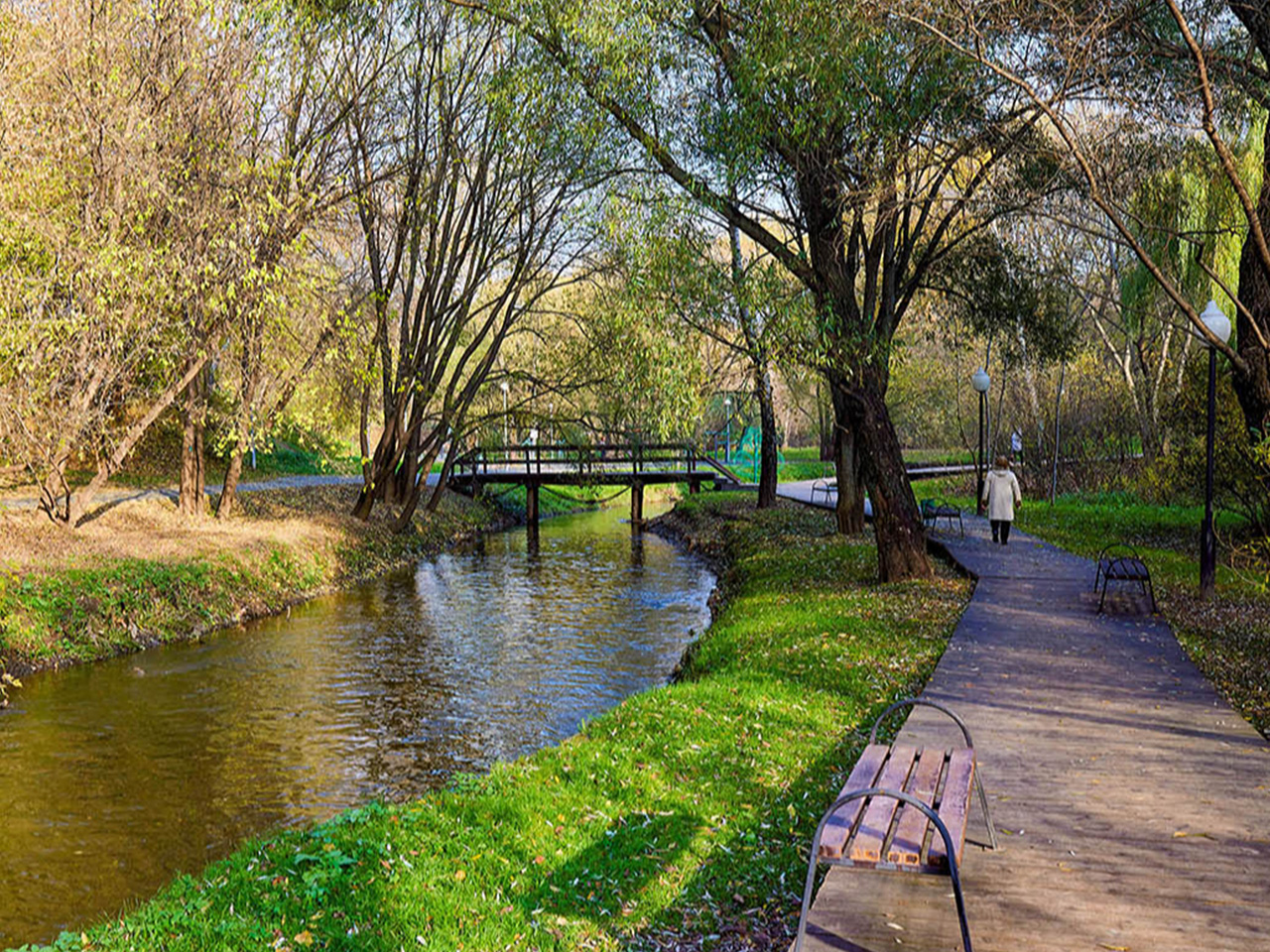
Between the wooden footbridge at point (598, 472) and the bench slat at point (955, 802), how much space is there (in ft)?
92.6

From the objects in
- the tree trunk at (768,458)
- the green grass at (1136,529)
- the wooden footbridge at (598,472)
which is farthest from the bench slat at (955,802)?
the wooden footbridge at (598,472)

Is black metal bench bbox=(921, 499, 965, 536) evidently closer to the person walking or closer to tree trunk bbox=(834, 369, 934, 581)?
the person walking

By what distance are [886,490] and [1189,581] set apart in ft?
15.3

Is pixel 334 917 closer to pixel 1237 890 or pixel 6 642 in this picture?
pixel 1237 890

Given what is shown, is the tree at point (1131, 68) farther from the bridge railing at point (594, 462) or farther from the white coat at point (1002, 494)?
the bridge railing at point (594, 462)

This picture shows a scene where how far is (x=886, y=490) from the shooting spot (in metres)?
16.0

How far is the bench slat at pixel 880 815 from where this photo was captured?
462 centimetres

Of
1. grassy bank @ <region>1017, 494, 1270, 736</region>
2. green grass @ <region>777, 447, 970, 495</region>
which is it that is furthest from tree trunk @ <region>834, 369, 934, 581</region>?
green grass @ <region>777, 447, 970, 495</region>

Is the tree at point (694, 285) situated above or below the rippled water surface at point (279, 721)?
above

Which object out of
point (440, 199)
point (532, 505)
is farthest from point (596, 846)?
point (532, 505)

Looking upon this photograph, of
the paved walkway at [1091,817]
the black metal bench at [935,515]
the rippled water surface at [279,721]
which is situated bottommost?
the rippled water surface at [279,721]

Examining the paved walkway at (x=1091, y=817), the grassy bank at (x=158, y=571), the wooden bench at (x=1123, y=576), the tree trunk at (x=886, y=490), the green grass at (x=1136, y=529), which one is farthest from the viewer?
the green grass at (x=1136, y=529)

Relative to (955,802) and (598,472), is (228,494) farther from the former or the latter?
(955,802)

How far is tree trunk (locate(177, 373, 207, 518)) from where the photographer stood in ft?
69.0
